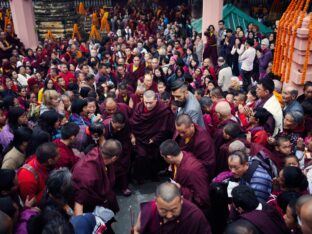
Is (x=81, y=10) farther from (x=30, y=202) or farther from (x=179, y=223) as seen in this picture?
(x=179, y=223)

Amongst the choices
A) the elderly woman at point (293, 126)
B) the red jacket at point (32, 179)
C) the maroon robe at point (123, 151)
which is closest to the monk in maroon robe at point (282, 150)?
the elderly woman at point (293, 126)

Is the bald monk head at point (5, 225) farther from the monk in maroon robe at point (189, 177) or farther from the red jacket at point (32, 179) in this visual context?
the monk in maroon robe at point (189, 177)

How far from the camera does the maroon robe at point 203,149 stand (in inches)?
154

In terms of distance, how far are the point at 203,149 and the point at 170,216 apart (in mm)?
1415

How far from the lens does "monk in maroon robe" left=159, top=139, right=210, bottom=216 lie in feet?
10.9

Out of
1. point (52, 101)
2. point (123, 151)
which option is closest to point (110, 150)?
point (123, 151)

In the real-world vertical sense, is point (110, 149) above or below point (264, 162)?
above

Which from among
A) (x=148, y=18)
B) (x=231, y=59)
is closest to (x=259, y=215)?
(x=231, y=59)

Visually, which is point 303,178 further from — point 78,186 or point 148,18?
point 148,18

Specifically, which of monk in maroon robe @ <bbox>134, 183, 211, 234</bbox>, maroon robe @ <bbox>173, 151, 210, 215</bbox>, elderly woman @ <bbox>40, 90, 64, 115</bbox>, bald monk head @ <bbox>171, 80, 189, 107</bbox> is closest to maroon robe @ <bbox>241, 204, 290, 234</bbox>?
monk in maroon robe @ <bbox>134, 183, 211, 234</bbox>

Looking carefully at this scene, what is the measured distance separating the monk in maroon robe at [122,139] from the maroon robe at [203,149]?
99 cm

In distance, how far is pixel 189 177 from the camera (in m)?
3.33

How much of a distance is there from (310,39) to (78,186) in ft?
14.7

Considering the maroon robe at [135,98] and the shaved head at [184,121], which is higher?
the shaved head at [184,121]
